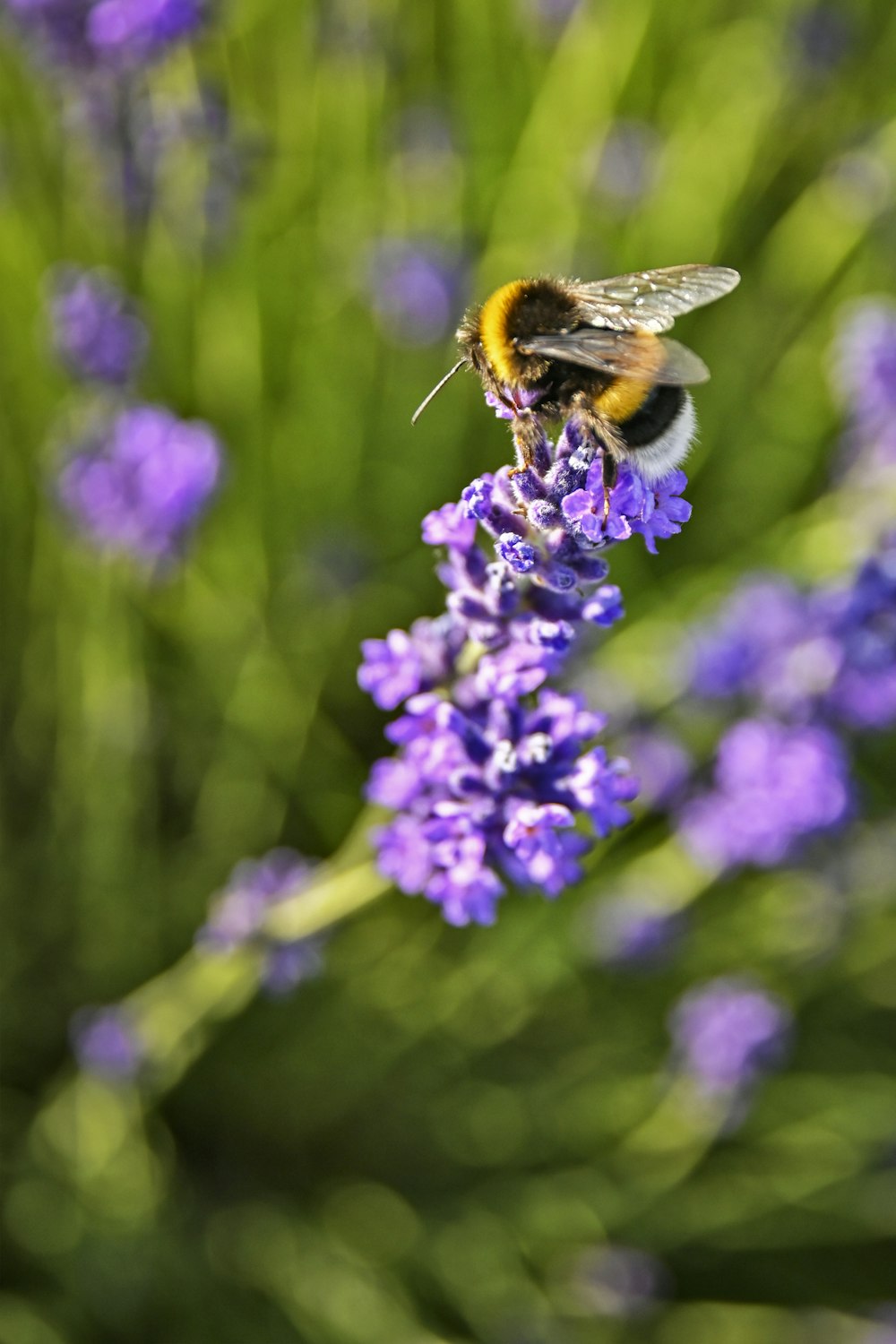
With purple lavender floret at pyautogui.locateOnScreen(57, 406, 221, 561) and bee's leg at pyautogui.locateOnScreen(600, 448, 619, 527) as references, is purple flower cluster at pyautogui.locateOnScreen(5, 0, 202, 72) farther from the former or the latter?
bee's leg at pyautogui.locateOnScreen(600, 448, 619, 527)

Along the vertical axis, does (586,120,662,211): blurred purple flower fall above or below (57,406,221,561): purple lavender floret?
above

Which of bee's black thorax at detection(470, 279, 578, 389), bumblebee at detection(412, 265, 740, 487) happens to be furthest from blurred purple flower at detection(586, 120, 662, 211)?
bee's black thorax at detection(470, 279, 578, 389)

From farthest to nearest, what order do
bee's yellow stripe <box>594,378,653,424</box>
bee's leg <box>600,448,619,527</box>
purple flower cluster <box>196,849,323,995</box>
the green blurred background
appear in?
the green blurred background < purple flower cluster <box>196,849,323,995</box> < bee's yellow stripe <box>594,378,653,424</box> < bee's leg <box>600,448,619,527</box>

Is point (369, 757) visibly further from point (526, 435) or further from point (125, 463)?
point (526, 435)

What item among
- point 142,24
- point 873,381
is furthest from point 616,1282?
point 142,24

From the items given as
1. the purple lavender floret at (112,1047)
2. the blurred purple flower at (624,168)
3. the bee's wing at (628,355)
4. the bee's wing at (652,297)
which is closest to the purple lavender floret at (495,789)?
the bee's wing at (628,355)

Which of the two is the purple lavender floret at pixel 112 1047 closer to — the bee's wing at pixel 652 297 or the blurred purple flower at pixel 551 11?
the bee's wing at pixel 652 297

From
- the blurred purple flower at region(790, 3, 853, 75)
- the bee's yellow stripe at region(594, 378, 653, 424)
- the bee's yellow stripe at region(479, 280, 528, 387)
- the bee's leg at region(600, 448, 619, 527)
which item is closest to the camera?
the bee's leg at region(600, 448, 619, 527)
